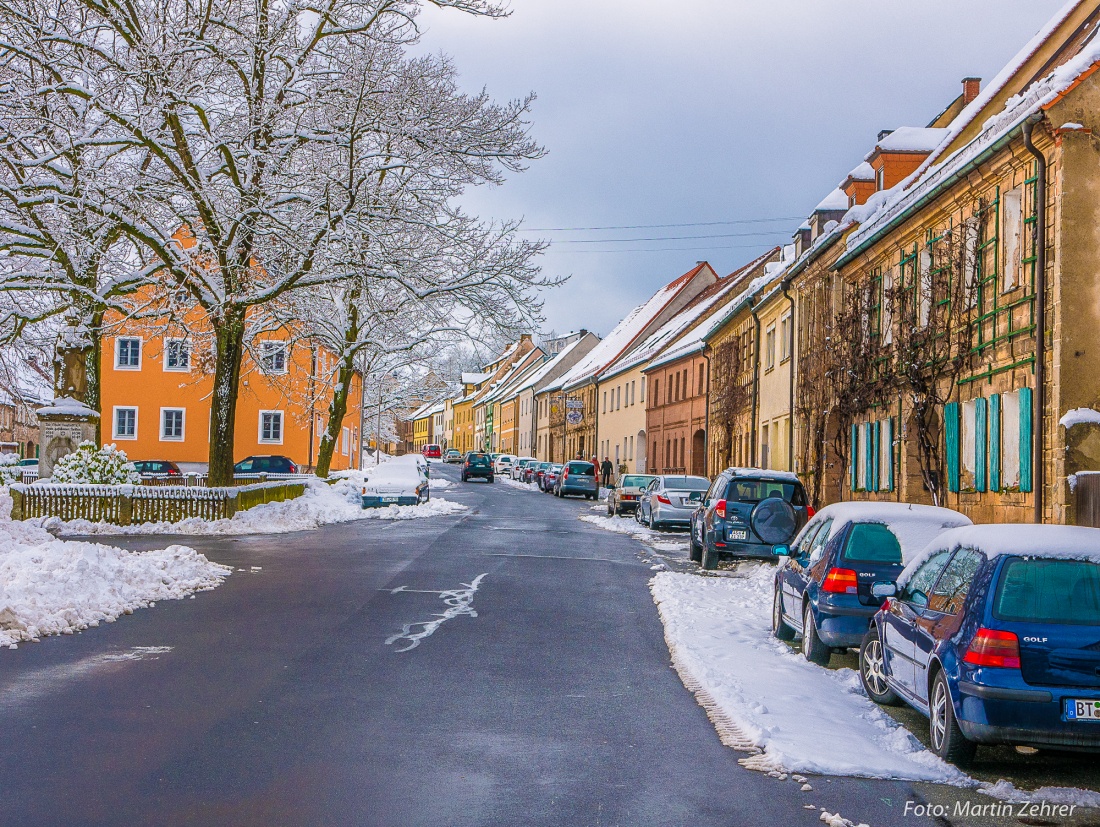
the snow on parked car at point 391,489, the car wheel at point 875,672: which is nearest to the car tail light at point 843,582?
the car wheel at point 875,672

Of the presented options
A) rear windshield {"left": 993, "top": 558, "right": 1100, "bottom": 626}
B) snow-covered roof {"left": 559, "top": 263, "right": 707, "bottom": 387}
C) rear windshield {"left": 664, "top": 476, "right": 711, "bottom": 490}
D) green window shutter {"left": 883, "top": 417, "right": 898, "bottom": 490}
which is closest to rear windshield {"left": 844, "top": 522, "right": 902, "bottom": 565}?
rear windshield {"left": 993, "top": 558, "right": 1100, "bottom": 626}

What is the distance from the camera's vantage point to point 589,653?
408 inches

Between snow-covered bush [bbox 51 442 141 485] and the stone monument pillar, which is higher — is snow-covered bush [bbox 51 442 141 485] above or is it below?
below

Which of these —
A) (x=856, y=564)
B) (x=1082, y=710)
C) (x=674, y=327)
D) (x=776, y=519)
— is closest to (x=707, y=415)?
(x=674, y=327)

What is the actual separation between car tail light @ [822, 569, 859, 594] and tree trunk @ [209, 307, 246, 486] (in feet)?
62.1

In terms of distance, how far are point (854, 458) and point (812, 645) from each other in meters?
17.1

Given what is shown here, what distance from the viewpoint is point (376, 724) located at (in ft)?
23.6

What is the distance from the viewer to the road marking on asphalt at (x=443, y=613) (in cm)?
1071

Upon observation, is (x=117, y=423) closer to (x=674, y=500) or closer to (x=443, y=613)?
(x=674, y=500)

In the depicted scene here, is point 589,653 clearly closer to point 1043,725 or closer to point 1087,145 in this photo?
point 1043,725

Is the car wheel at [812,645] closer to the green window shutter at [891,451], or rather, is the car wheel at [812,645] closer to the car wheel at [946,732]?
the car wheel at [946,732]

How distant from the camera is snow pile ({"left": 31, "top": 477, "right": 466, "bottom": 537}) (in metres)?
23.7

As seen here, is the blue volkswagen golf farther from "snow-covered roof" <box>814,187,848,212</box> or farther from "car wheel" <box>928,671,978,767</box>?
"snow-covered roof" <box>814,187,848,212</box>

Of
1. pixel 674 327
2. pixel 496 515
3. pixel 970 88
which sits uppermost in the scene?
pixel 970 88
